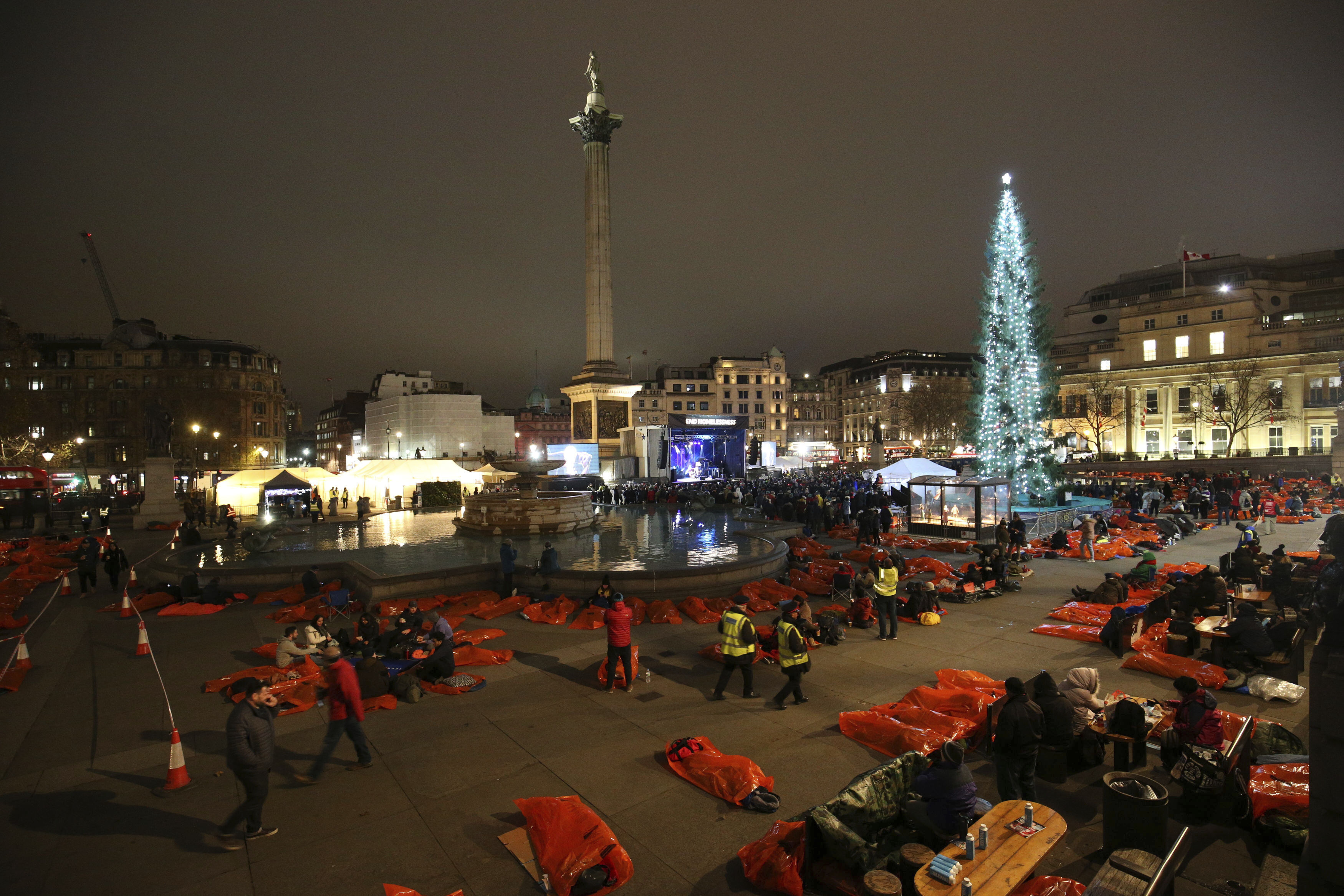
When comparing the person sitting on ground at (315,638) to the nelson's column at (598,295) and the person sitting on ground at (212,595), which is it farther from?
the nelson's column at (598,295)

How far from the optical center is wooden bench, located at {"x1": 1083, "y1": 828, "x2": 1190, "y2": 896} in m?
3.28

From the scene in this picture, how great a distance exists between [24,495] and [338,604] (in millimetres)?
29409

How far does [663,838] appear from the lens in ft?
15.5

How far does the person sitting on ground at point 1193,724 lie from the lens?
5.02 meters

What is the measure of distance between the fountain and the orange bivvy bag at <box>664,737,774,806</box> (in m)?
15.0

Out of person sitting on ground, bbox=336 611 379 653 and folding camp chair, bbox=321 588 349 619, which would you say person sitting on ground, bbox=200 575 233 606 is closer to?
folding camp chair, bbox=321 588 349 619

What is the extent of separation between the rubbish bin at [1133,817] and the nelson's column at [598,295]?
38.0 metres

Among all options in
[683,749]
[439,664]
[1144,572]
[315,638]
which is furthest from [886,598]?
[315,638]

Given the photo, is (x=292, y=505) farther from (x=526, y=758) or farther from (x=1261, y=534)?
(x=1261, y=534)

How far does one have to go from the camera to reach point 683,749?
19.2 feet

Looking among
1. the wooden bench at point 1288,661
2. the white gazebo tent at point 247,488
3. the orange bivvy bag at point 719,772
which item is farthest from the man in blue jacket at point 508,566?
the white gazebo tent at point 247,488

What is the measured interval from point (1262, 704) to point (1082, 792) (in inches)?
132

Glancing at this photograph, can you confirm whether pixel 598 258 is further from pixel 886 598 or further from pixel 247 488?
pixel 886 598

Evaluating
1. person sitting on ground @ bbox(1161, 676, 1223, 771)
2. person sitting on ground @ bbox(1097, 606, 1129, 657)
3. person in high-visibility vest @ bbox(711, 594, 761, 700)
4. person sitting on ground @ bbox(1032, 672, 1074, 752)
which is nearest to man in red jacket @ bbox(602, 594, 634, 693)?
person in high-visibility vest @ bbox(711, 594, 761, 700)
